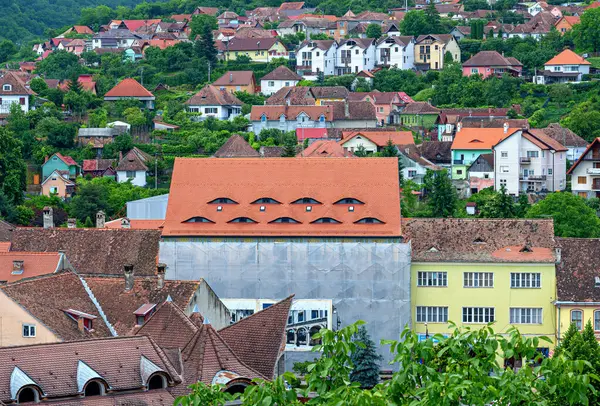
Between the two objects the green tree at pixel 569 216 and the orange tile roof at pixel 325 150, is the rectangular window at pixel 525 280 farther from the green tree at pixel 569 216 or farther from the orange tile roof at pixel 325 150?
the orange tile roof at pixel 325 150

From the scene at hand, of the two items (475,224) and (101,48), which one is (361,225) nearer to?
(475,224)

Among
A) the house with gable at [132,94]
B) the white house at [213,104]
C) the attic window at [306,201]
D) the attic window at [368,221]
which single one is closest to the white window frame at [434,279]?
the attic window at [368,221]

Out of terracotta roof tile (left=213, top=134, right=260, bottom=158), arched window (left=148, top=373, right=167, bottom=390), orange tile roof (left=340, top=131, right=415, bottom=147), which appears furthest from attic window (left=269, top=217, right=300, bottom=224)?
orange tile roof (left=340, top=131, right=415, bottom=147)

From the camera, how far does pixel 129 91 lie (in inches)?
4284

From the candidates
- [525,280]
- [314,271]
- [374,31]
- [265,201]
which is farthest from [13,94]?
[525,280]

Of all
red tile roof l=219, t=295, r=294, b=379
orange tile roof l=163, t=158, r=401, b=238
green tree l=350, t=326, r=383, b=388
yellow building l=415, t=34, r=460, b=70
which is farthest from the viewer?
yellow building l=415, t=34, r=460, b=70

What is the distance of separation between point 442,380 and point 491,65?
9301 cm

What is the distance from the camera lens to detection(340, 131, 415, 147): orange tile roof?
92375 mm

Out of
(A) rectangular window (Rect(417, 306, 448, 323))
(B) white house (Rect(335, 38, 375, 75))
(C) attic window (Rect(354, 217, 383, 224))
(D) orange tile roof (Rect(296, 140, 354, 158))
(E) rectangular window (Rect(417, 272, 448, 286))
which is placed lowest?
(A) rectangular window (Rect(417, 306, 448, 323))

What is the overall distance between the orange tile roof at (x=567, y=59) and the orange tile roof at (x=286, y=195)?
60396mm

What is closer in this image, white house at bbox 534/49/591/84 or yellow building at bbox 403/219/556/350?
yellow building at bbox 403/219/556/350

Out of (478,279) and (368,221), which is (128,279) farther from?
(478,279)

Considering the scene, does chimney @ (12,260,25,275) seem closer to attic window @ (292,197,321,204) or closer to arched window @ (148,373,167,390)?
attic window @ (292,197,321,204)

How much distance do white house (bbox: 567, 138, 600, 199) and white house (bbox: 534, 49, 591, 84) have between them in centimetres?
3168
